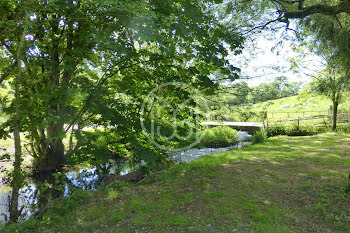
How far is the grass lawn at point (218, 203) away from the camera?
3.81 m

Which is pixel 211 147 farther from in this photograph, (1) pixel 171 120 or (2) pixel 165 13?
(2) pixel 165 13

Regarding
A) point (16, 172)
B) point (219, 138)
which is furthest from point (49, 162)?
point (219, 138)

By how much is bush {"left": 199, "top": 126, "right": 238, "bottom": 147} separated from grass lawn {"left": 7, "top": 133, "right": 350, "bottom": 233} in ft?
17.2

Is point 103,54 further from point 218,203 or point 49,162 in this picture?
point 218,203

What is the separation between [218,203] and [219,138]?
821cm

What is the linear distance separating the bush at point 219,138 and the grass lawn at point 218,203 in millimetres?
5236

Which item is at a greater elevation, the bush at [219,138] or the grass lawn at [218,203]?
the bush at [219,138]

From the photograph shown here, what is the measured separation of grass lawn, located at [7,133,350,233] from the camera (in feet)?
12.5

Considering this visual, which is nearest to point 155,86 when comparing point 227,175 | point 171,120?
point 171,120

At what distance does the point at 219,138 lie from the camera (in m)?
12.6

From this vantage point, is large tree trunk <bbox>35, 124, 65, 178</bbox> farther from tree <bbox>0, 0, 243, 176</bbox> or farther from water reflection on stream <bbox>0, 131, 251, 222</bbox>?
tree <bbox>0, 0, 243, 176</bbox>

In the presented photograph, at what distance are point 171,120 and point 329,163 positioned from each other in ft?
16.1
